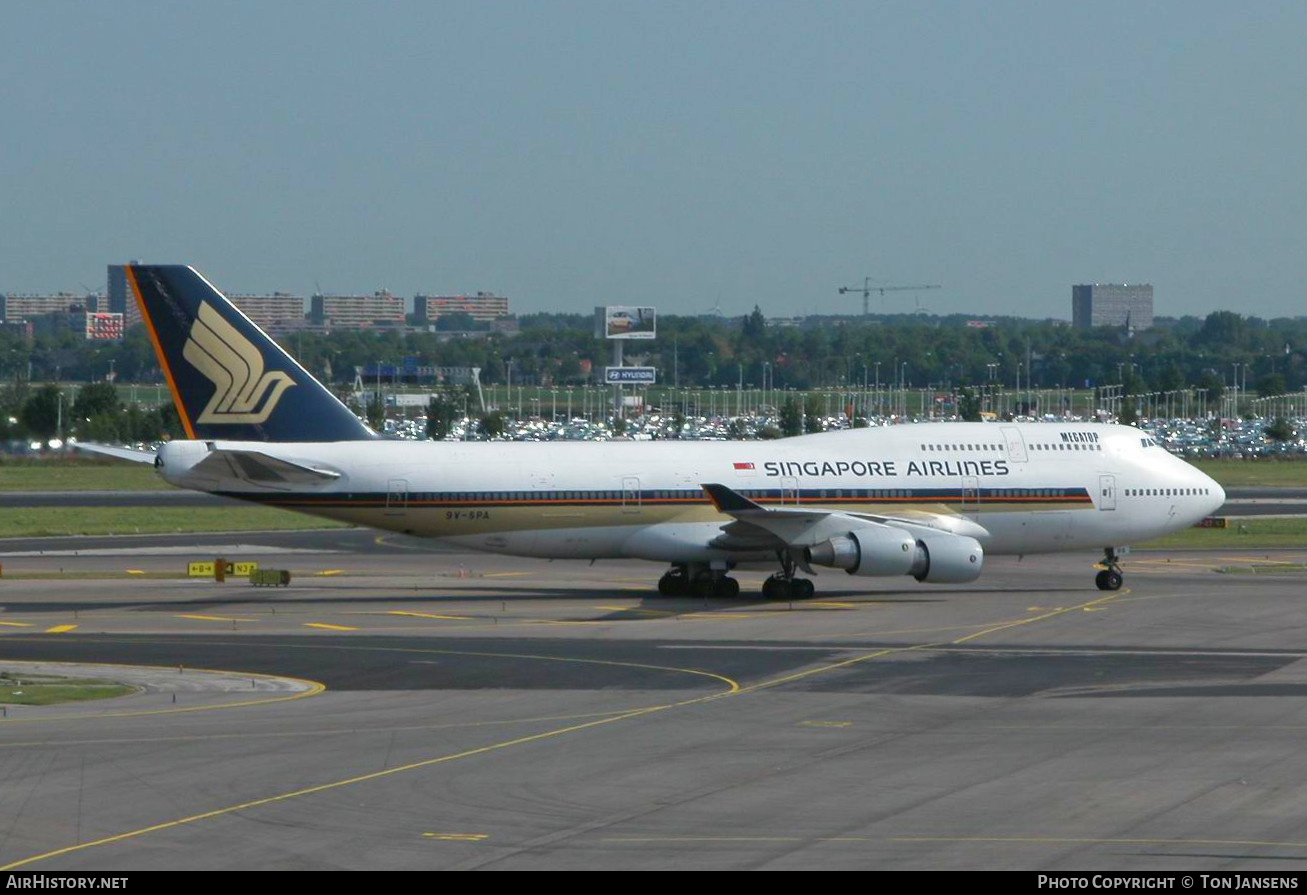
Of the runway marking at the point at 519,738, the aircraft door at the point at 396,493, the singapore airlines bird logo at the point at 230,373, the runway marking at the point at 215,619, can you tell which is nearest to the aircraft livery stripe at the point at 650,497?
the aircraft door at the point at 396,493

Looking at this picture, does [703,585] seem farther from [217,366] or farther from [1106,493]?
[217,366]

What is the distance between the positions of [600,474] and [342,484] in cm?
692

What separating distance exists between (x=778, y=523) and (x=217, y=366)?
50.2ft

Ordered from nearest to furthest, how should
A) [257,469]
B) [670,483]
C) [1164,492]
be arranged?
[257,469], [670,483], [1164,492]

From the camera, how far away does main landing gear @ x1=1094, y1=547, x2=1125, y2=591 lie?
49219 mm

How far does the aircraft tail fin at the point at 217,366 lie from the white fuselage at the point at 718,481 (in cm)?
99

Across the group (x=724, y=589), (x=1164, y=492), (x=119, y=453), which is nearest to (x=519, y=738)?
(x=724, y=589)

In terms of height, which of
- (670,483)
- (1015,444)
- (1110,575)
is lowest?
(1110,575)

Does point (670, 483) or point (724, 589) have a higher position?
point (670, 483)

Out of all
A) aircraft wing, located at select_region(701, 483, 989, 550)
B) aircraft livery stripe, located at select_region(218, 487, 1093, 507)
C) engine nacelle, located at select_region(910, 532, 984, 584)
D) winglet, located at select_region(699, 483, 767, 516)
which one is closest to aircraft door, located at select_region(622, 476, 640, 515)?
aircraft livery stripe, located at select_region(218, 487, 1093, 507)

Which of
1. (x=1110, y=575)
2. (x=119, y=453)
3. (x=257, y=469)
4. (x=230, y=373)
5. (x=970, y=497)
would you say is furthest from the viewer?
(x=1110, y=575)

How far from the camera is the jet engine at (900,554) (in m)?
45.8

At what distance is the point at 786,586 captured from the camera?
1864 inches

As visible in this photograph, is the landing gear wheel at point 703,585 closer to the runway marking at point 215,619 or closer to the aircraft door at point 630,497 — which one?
the aircraft door at point 630,497
